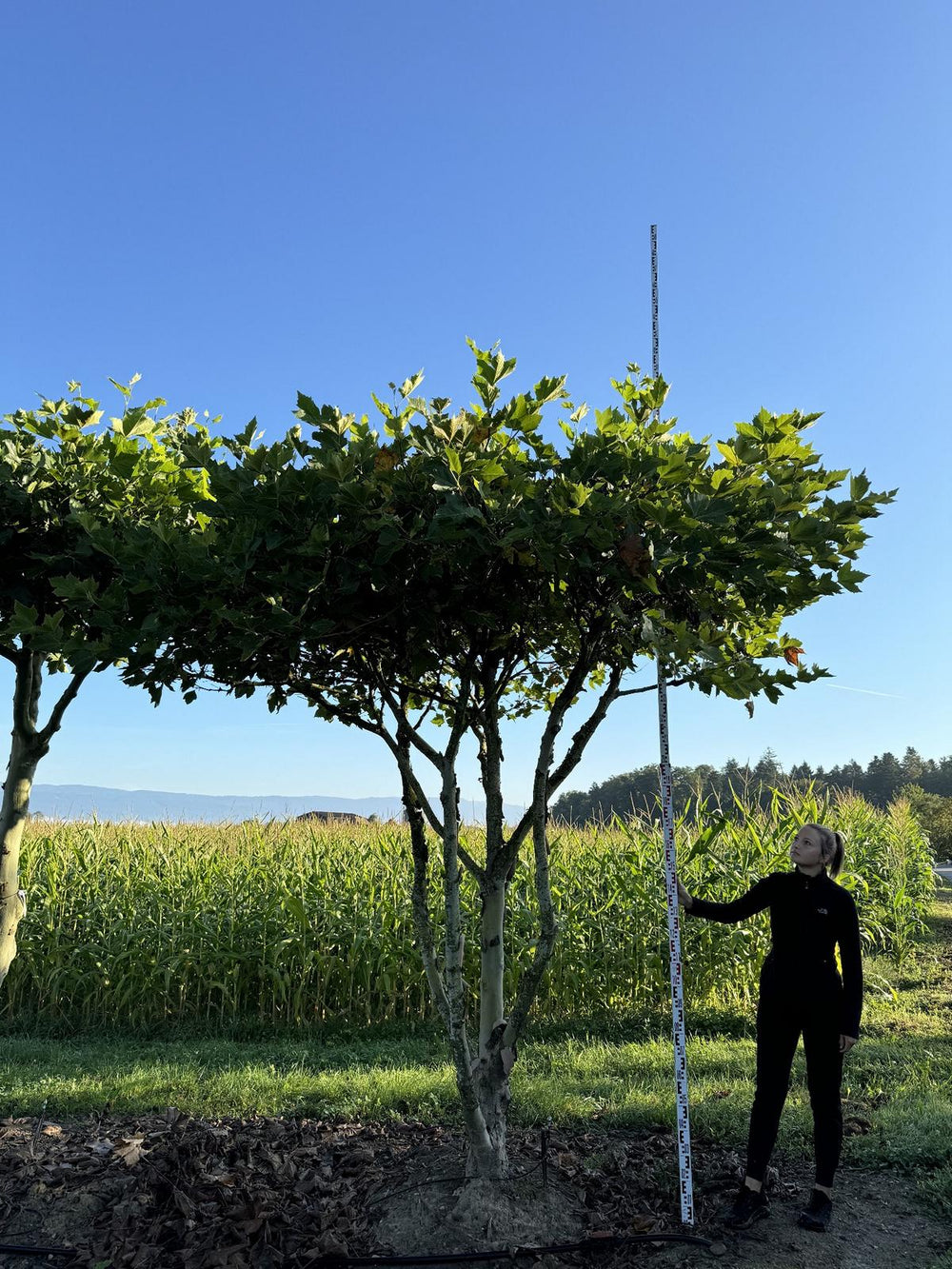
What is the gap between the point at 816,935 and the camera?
3.90 metres

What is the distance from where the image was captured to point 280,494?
10.4 ft

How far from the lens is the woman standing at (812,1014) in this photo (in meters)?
3.86

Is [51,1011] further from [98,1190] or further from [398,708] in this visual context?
[398,708]

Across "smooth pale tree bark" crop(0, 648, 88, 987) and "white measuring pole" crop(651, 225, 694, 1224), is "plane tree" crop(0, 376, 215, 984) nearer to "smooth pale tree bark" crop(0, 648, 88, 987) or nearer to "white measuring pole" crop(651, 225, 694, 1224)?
"smooth pale tree bark" crop(0, 648, 88, 987)

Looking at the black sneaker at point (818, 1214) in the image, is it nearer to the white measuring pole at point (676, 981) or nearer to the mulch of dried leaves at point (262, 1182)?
the mulch of dried leaves at point (262, 1182)

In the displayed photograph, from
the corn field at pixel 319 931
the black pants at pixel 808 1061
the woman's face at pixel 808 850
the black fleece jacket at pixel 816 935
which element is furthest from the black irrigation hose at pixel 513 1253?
the corn field at pixel 319 931

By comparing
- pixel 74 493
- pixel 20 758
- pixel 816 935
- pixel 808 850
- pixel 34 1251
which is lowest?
pixel 34 1251

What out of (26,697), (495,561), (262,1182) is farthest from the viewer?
(26,697)

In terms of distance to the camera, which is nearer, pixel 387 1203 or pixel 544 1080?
pixel 387 1203

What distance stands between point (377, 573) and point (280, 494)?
0.43 metres

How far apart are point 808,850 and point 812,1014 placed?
67cm

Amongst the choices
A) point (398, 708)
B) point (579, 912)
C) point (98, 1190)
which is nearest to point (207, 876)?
point (579, 912)

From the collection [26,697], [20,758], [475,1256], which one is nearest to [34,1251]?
[475,1256]

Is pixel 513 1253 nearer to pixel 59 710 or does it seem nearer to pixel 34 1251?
pixel 34 1251
